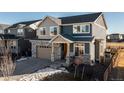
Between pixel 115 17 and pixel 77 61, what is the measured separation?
4281mm

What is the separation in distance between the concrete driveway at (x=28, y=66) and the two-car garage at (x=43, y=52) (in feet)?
1.92

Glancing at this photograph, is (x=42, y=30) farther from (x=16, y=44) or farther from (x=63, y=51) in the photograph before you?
(x=16, y=44)

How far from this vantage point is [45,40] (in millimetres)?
13672

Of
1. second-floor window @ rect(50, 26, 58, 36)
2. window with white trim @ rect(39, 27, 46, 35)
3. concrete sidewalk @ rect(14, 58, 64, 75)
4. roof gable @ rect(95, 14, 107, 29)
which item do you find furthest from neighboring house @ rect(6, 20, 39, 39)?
roof gable @ rect(95, 14, 107, 29)

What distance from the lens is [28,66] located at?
38.3 feet

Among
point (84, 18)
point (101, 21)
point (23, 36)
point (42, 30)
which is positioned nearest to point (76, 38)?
point (84, 18)

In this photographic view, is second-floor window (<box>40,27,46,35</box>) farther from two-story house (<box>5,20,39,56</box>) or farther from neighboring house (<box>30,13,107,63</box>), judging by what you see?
two-story house (<box>5,20,39,56</box>)

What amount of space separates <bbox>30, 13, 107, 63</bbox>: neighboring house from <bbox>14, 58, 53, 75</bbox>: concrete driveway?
0.94 metres

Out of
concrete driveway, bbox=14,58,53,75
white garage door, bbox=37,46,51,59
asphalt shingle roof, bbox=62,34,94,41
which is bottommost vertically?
concrete driveway, bbox=14,58,53,75

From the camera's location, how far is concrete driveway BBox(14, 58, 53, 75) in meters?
10.4

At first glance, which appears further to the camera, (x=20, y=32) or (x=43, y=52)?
(x=20, y=32)

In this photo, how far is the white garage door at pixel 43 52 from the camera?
44.3 ft
